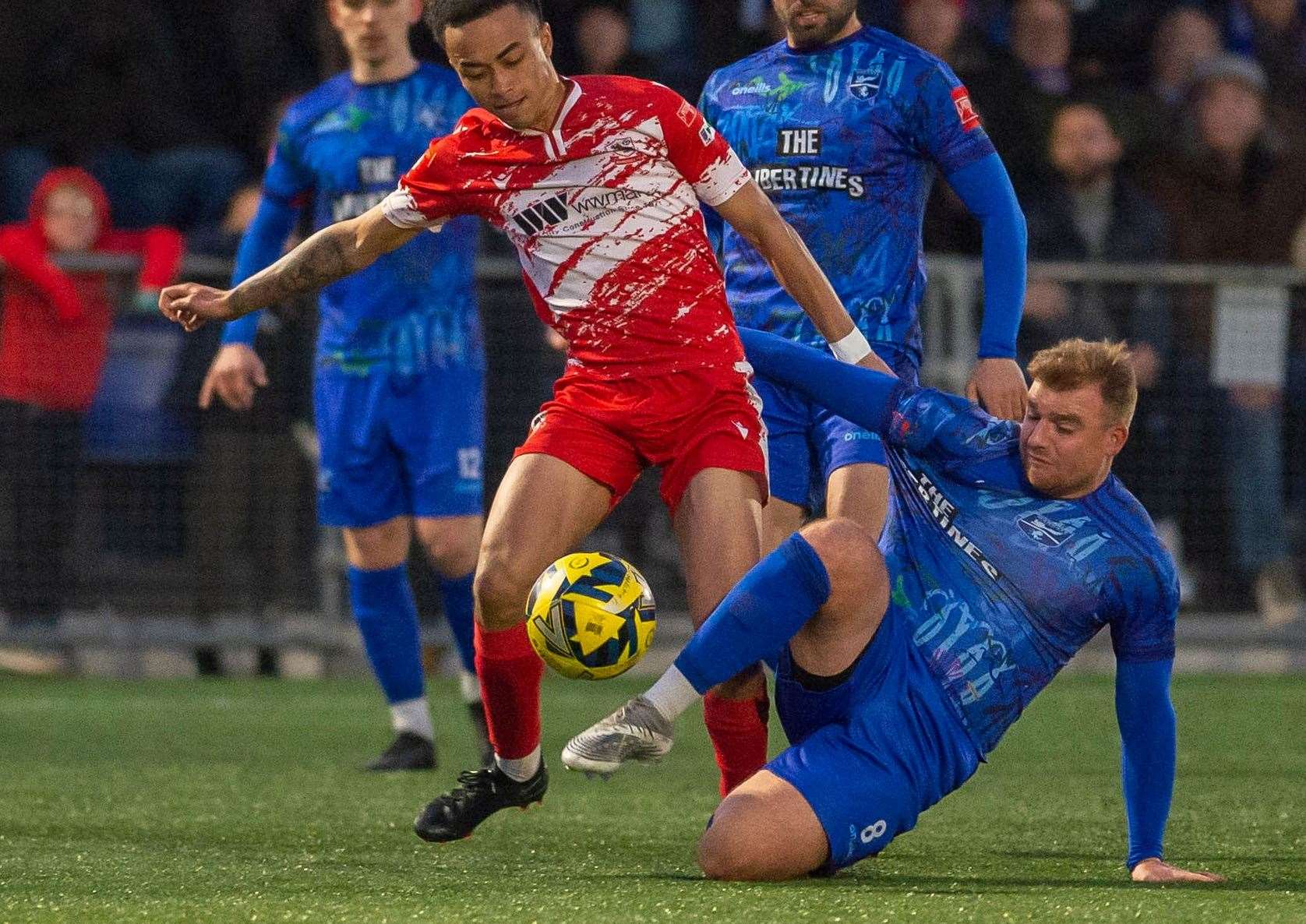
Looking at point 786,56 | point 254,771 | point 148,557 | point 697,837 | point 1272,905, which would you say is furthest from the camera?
point 148,557

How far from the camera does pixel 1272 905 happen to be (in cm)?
462

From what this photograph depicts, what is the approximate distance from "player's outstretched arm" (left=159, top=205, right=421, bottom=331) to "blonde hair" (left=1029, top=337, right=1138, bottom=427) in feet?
5.36

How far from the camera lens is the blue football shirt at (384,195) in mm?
7633

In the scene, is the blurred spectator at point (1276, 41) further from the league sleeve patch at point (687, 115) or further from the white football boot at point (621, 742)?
the white football boot at point (621, 742)

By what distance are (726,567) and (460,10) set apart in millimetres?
1464

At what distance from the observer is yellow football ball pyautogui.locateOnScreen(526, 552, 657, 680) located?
206 inches

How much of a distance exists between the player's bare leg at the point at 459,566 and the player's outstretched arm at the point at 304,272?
6.75ft

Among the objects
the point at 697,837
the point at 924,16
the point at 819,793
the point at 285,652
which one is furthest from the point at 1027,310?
the point at 819,793

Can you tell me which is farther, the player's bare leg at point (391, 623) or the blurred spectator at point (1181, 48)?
the blurred spectator at point (1181, 48)

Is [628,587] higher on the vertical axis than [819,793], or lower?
higher

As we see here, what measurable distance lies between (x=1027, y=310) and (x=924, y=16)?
156cm

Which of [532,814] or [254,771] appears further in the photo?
[254,771]

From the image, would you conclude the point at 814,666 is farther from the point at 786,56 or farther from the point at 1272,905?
the point at 786,56

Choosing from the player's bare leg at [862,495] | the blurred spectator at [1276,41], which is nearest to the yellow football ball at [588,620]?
the player's bare leg at [862,495]
